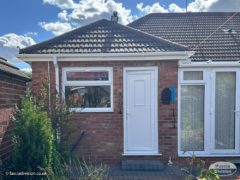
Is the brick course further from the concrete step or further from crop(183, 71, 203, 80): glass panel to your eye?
crop(183, 71, 203, 80): glass panel

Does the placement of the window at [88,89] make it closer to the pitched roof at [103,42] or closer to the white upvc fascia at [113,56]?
the white upvc fascia at [113,56]

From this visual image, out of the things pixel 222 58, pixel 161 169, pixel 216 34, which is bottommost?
pixel 161 169

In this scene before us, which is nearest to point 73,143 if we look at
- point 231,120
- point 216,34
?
point 231,120

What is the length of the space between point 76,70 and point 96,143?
7.32 ft

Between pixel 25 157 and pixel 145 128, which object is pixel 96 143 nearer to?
pixel 145 128

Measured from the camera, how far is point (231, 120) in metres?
7.63

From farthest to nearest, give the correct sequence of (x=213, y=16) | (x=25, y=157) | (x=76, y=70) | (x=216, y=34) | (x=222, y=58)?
(x=213, y=16) → (x=216, y=34) → (x=222, y=58) → (x=76, y=70) → (x=25, y=157)

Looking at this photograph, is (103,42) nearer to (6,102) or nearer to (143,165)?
(6,102)

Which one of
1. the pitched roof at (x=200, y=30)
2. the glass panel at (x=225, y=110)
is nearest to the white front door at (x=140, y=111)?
the pitched roof at (x=200, y=30)

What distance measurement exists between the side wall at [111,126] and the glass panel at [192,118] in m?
0.56

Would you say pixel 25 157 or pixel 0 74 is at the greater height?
pixel 0 74

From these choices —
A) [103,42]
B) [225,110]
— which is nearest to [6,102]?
[103,42]

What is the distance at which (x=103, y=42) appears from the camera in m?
7.48

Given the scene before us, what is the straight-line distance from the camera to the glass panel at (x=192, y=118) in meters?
7.52
